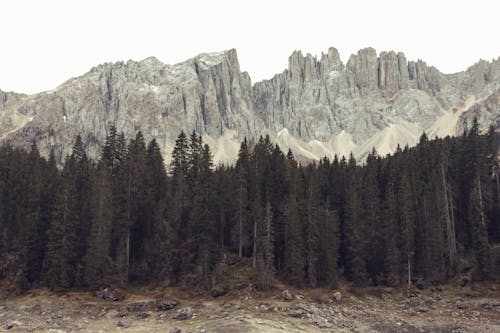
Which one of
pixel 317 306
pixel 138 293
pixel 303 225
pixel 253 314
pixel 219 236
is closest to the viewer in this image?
pixel 253 314

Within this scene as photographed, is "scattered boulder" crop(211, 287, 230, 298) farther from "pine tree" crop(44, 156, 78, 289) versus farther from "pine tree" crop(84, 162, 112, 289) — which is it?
"pine tree" crop(44, 156, 78, 289)

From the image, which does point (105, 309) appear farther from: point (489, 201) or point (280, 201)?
point (489, 201)

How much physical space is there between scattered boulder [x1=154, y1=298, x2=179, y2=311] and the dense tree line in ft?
19.8

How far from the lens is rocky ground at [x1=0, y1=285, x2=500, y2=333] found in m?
39.9

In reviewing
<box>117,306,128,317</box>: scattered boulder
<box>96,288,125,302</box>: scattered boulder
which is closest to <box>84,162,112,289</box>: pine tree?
<box>96,288,125,302</box>: scattered boulder

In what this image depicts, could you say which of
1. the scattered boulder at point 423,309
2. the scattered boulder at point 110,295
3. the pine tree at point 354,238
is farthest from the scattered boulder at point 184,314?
the pine tree at point 354,238

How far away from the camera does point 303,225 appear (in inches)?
2290

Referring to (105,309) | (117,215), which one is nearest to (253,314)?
(105,309)

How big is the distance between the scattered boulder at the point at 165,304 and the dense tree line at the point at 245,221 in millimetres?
6037

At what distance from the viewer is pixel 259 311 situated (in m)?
43.7

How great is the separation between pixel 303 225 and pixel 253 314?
18.0 m

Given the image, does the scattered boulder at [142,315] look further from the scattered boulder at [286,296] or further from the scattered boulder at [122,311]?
the scattered boulder at [286,296]

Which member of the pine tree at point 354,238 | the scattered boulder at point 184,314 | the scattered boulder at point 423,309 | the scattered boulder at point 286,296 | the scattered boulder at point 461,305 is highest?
the pine tree at point 354,238

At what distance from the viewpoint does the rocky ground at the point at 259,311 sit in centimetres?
3988
